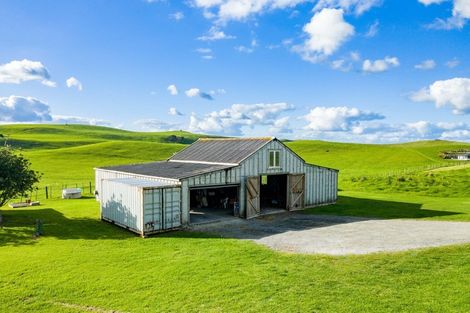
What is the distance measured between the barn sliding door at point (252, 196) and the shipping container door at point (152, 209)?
7.59 meters

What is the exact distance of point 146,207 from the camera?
2195 cm

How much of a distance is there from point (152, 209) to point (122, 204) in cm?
294

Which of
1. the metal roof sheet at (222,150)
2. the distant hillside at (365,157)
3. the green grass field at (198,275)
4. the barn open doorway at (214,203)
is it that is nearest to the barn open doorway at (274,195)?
the barn open doorway at (214,203)

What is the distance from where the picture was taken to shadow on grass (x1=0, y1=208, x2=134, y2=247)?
2155cm

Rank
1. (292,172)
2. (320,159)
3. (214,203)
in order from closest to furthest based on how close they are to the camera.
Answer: (292,172), (214,203), (320,159)

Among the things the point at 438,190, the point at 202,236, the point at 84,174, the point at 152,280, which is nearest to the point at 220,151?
the point at 202,236

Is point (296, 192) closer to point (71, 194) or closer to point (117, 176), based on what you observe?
point (117, 176)

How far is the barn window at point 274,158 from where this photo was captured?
30.2m

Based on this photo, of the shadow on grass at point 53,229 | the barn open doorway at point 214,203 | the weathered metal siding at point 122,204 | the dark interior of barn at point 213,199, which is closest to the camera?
the shadow on grass at point 53,229

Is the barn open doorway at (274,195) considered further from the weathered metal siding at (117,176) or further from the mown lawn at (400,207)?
the weathered metal siding at (117,176)

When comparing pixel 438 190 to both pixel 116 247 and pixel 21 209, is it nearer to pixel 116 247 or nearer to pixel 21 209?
pixel 116 247

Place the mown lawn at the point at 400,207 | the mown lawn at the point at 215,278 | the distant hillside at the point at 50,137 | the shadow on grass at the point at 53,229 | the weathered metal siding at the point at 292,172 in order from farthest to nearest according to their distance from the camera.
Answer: the distant hillside at the point at 50,137, the mown lawn at the point at 400,207, the weathered metal siding at the point at 292,172, the shadow on grass at the point at 53,229, the mown lawn at the point at 215,278

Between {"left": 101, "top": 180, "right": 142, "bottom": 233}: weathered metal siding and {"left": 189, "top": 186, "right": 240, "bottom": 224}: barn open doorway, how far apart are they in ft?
18.9

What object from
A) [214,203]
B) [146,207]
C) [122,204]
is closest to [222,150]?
[214,203]
